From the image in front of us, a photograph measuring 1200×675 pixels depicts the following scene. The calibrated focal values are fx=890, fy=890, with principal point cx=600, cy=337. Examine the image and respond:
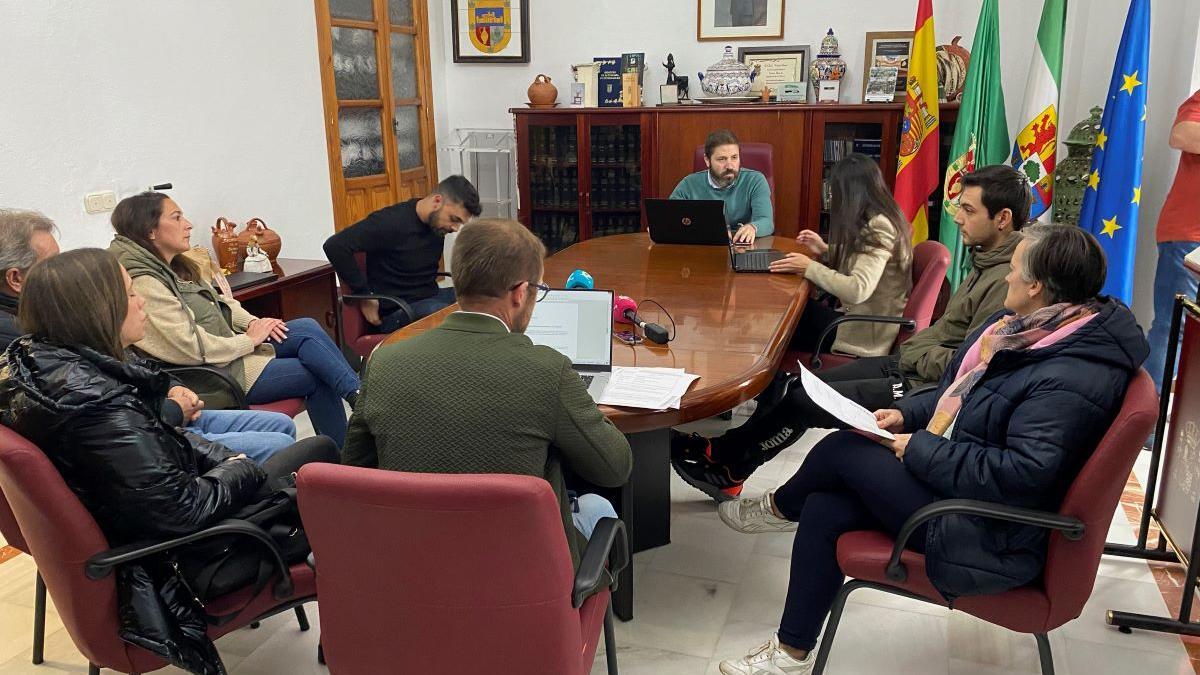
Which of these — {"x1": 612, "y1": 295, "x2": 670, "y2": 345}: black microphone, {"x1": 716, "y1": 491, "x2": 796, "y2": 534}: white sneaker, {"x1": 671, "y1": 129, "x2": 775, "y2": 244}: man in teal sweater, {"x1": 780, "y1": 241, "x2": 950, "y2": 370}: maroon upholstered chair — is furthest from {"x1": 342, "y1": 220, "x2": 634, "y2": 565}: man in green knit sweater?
{"x1": 671, "y1": 129, "x2": 775, "y2": 244}: man in teal sweater

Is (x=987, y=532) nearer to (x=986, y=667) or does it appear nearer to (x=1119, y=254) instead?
(x=986, y=667)

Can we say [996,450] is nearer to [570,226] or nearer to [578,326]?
[578,326]

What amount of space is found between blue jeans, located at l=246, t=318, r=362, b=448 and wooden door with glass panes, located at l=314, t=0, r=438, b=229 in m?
2.20

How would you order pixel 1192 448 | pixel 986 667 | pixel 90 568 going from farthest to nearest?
pixel 1192 448
pixel 986 667
pixel 90 568

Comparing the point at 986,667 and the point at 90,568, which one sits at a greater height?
the point at 90,568

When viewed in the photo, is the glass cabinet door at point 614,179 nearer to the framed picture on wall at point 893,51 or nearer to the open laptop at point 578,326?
the framed picture on wall at point 893,51

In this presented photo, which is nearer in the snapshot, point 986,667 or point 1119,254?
point 986,667

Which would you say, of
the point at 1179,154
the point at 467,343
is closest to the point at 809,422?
the point at 467,343

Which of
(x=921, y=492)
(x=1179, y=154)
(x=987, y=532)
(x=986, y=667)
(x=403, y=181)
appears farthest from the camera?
(x=403, y=181)

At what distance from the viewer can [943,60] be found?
4.98 metres

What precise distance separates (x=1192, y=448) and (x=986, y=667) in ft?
Answer: 2.66

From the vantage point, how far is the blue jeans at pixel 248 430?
239 centimetres

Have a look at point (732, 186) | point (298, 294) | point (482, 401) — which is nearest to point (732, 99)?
point (732, 186)

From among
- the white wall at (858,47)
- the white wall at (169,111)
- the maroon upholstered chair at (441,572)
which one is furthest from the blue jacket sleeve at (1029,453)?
the white wall at (169,111)
